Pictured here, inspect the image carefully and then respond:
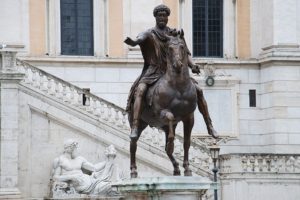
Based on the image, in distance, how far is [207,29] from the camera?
50062mm

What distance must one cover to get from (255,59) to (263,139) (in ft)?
10.2

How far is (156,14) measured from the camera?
23156 millimetres

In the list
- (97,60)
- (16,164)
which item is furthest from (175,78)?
(97,60)

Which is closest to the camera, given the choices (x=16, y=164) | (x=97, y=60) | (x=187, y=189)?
(x=187, y=189)

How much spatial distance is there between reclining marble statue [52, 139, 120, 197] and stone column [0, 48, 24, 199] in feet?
4.47

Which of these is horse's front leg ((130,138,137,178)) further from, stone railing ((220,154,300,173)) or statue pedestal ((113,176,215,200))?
stone railing ((220,154,300,173))

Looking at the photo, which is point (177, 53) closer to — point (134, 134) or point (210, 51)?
point (134, 134)

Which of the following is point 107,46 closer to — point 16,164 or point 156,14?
point 16,164

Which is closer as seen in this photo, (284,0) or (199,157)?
(199,157)

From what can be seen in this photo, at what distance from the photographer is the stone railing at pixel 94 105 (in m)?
42.6

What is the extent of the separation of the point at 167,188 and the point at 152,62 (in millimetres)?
2488

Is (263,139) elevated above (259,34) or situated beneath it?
situated beneath

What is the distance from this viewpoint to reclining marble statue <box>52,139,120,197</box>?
41344 mm

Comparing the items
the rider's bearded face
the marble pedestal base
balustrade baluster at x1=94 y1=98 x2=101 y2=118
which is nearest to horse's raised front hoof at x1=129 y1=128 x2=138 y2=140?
the rider's bearded face
